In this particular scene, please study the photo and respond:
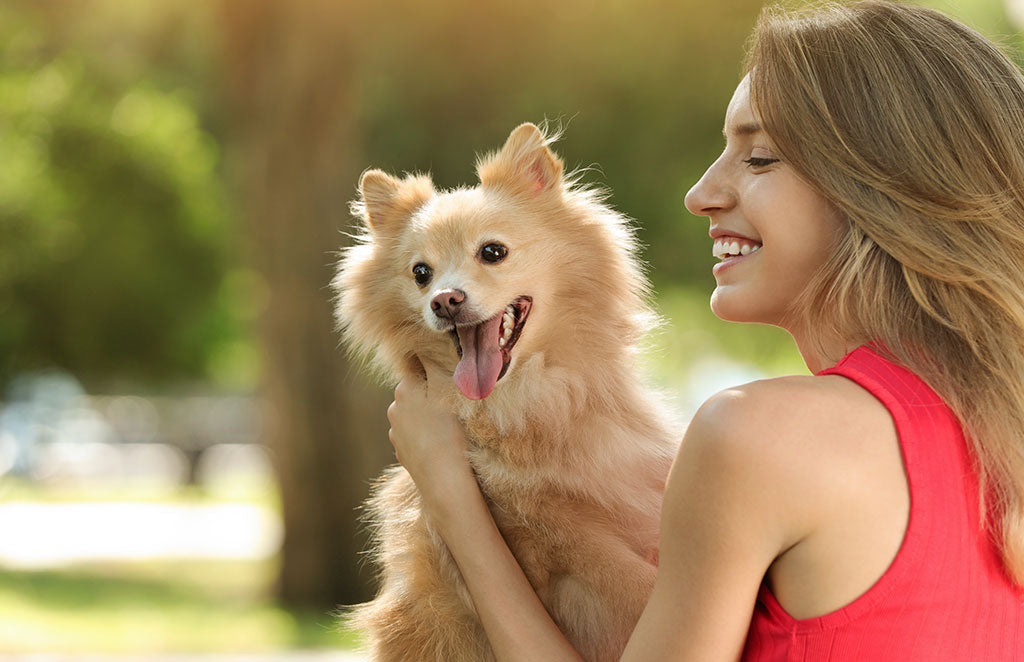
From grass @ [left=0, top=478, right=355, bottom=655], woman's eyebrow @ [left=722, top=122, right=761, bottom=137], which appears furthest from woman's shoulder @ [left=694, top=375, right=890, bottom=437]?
grass @ [left=0, top=478, right=355, bottom=655]

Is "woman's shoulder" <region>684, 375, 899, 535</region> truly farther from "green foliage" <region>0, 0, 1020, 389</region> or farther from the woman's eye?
"green foliage" <region>0, 0, 1020, 389</region>

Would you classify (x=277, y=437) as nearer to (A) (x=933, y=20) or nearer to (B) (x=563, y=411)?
(B) (x=563, y=411)

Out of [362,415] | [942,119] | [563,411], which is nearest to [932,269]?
[942,119]

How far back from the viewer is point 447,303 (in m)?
2.95

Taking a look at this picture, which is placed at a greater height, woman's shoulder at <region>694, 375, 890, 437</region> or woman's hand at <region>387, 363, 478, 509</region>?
woman's shoulder at <region>694, 375, 890, 437</region>

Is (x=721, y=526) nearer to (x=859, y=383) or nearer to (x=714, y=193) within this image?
(x=859, y=383)

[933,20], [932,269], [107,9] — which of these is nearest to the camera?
[932,269]

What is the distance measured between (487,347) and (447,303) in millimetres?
162

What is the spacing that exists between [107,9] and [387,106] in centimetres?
346

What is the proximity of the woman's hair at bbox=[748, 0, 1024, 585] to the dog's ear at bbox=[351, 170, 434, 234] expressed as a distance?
159 centimetres

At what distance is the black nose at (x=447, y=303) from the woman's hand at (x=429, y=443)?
8.0 inches

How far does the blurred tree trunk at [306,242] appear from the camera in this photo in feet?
31.4

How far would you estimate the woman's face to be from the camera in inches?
77.2

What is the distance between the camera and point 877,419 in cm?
168
